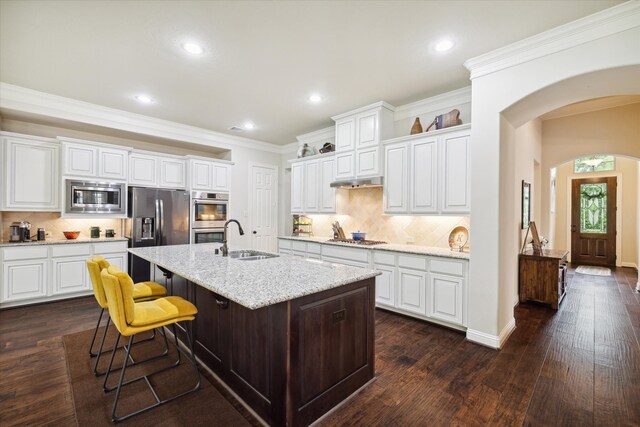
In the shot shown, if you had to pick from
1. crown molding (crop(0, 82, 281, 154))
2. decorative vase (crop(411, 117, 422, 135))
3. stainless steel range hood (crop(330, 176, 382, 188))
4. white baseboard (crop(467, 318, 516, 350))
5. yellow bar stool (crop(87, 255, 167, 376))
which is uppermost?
crown molding (crop(0, 82, 281, 154))

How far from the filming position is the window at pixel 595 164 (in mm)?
7111

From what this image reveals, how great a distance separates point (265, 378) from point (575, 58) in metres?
3.49

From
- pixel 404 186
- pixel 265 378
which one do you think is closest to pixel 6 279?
pixel 265 378

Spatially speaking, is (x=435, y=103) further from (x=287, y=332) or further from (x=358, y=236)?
(x=287, y=332)

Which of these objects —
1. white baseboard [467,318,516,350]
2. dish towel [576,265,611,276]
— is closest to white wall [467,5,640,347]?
white baseboard [467,318,516,350]

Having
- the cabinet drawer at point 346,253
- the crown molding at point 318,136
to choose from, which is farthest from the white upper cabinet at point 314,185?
the cabinet drawer at point 346,253

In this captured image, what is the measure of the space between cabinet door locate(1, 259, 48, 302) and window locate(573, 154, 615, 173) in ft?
36.0

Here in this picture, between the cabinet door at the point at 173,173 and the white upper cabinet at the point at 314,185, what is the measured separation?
2.08m

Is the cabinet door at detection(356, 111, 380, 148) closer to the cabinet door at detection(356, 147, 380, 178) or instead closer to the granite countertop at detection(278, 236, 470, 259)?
the cabinet door at detection(356, 147, 380, 178)

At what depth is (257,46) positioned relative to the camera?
276cm

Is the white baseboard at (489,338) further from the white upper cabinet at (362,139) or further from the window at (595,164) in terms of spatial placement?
the window at (595,164)

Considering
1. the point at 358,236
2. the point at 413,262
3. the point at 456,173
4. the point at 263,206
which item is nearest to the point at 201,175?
the point at 263,206

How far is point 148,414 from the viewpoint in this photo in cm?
196

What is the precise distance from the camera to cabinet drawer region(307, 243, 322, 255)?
482 cm
